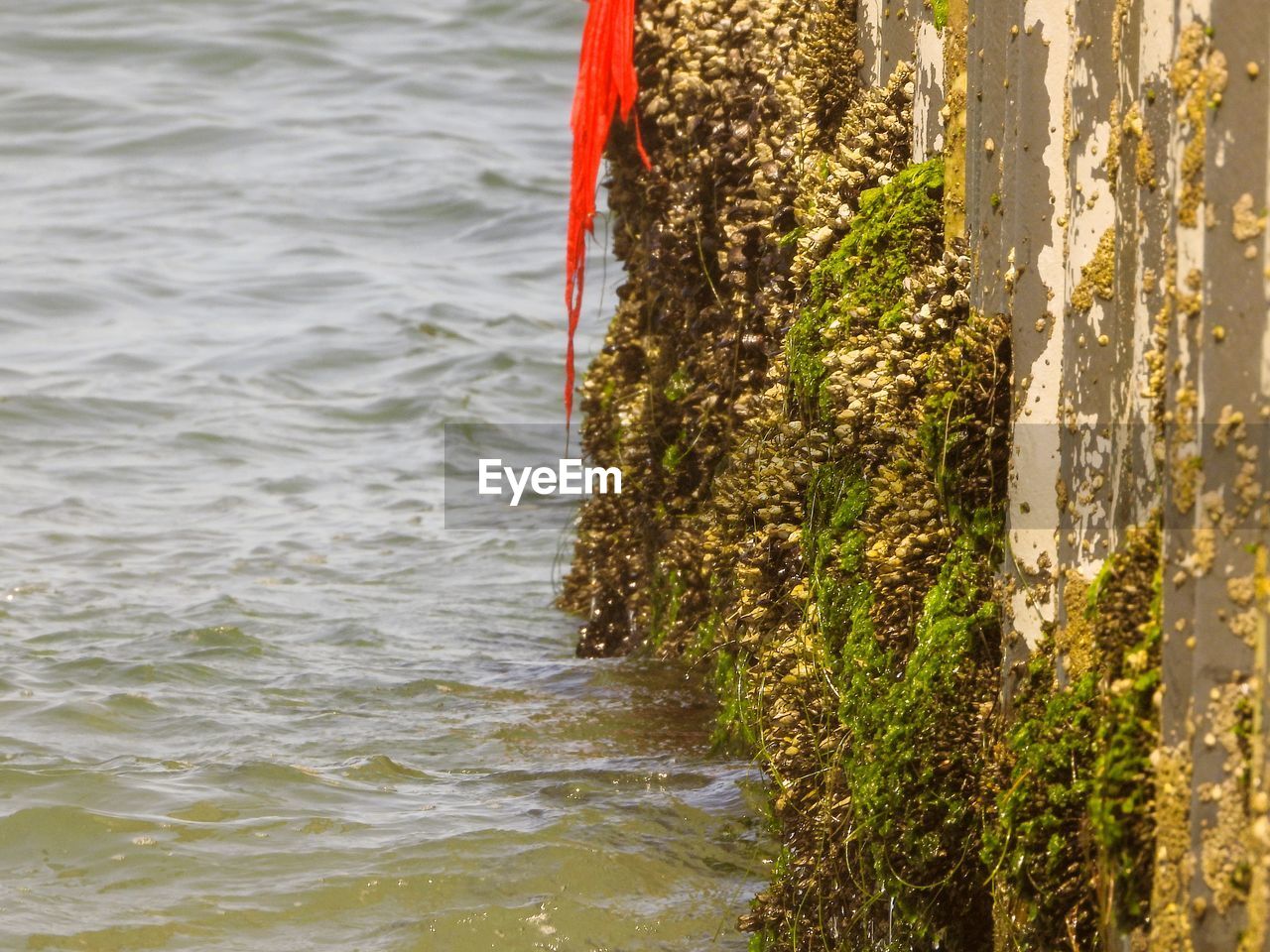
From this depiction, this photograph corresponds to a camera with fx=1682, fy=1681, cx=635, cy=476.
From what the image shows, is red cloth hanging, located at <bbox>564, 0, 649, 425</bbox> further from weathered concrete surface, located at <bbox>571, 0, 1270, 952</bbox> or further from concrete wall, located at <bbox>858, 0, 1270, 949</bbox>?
concrete wall, located at <bbox>858, 0, 1270, 949</bbox>

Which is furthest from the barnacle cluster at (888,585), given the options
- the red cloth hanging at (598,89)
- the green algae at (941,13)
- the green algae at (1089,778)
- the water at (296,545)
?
the water at (296,545)

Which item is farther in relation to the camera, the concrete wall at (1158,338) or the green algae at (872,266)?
the green algae at (872,266)

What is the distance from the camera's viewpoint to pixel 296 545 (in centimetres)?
815

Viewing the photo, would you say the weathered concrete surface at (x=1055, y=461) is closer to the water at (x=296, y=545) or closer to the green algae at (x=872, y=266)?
the green algae at (x=872, y=266)

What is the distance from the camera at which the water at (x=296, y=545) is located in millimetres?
4199

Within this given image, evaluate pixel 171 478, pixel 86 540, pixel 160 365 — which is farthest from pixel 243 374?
pixel 86 540

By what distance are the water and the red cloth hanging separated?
152cm

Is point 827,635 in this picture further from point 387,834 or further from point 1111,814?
point 387,834

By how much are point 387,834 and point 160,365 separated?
745cm

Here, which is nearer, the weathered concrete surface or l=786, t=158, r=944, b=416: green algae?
the weathered concrete surface

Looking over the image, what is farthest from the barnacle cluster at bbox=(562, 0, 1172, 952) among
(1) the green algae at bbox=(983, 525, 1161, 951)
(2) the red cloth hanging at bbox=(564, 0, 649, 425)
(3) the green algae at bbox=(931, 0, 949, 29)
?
(2) the red cloth hanging at bbox=(564, 0, 649, 425)

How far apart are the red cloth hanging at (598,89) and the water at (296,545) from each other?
59.9 inches

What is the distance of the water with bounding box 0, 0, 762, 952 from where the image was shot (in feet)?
13.8

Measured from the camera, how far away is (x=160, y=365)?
1128 centimetres
